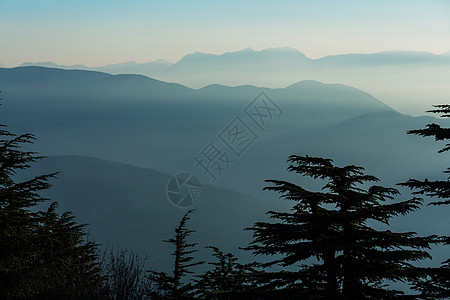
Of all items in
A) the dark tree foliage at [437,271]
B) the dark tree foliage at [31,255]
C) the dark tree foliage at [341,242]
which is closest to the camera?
the dark tree foliage at [437,271]

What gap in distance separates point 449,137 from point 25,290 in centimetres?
1241

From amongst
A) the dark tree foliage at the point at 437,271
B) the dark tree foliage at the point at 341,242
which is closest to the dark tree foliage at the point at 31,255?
the dark tree foliage at the point at 341,242

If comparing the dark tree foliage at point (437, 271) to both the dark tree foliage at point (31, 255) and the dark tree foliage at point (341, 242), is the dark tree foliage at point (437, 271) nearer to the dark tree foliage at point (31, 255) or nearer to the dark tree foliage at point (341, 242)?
the dark tree foliage at point (341, 242)

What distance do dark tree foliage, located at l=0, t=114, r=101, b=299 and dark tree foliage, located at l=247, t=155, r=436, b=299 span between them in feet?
17.3

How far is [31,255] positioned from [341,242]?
10.3m

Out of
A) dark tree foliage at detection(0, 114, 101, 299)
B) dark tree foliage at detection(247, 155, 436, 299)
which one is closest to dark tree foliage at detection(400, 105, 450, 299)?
dark tree foliage at detection(247, 155, 436, 299)

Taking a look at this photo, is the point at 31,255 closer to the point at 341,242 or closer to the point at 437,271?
the point at 341,242

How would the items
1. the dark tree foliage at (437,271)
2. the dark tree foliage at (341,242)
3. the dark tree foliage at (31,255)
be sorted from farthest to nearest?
1. the dark tree foliage at (31,255)
2. the dark tree foliage at (341,242)
3. the dark tree foliage at (437,271)

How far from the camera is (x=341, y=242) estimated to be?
9.02 metres

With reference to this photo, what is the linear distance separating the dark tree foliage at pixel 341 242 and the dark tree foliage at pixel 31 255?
5287 mm

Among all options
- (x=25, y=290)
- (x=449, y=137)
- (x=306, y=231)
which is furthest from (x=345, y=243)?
(x=25, y=290)

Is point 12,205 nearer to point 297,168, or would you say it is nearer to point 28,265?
point 28,265

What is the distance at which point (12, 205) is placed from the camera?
15.5m

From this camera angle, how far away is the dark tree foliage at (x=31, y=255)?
11883mm
